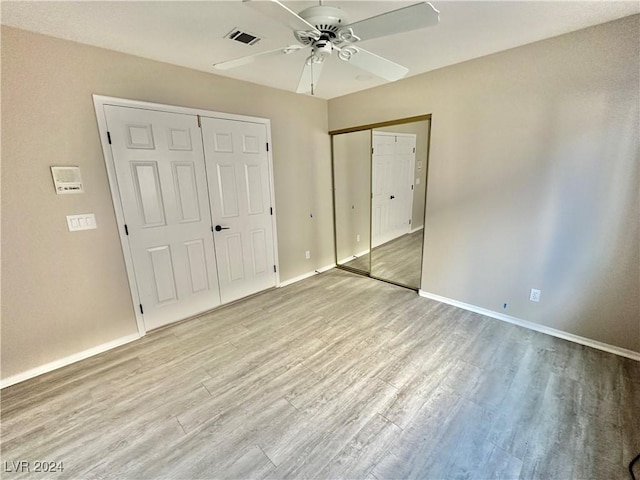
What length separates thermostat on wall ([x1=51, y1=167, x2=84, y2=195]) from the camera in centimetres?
210

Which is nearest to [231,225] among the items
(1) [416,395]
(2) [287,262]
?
(2) [287,262]

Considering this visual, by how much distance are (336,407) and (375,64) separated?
230cm

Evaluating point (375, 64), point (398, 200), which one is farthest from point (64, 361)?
point (398, 200)

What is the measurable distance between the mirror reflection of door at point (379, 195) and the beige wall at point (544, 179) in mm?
943

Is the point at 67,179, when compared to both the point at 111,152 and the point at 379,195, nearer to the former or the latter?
the point at 111,152

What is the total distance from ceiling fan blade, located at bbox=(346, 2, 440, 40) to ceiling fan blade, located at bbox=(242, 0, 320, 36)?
239 millimetres

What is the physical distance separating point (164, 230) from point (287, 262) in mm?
1643

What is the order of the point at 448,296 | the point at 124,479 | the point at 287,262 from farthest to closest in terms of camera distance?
the point at 287,262 → the point at 448,296 → the point at 124,479

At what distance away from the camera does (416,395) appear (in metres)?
1.90

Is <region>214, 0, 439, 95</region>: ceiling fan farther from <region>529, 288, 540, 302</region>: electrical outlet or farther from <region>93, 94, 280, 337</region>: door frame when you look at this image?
<region>529, 288, 540, 302</region>: electrical outlet

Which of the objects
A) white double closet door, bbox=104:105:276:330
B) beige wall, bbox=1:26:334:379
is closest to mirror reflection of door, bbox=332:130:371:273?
white double closet door, bbox=104:105:276:330

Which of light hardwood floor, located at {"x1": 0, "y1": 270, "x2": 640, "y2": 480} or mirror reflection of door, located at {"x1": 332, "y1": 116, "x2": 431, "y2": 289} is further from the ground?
mirror reflection of door, located at {"x1": 332, "y1": 116, "x2": 431, "y2": 289}

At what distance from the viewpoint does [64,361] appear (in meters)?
2.30

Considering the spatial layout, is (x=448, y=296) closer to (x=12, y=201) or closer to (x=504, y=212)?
(x=504, y=212)
